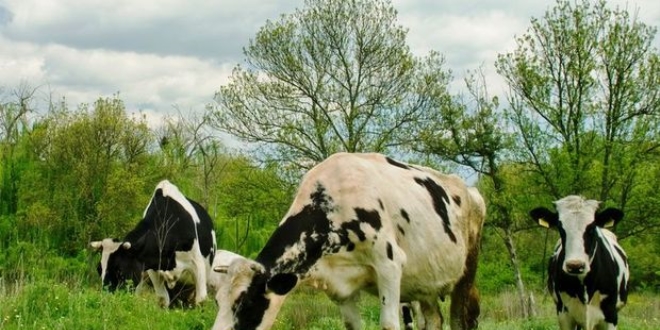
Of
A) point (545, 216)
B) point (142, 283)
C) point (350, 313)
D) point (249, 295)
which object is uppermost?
point (545, 216)

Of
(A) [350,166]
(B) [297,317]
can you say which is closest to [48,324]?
(A) [350,166]

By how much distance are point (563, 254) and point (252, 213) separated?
78.5ft

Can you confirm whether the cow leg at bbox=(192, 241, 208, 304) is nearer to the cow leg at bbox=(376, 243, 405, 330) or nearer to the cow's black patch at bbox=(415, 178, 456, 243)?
the cow's black patch at bbox=(415, 178, 456, 243)

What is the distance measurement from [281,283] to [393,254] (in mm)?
1575

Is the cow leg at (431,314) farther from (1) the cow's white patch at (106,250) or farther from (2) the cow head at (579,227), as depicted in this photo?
(1) the cow's white patch at (106,250)

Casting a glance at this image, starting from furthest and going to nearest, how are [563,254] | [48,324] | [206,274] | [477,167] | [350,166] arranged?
[477,167] → [206,274] → [563,254] → [48,324] → [350,166]

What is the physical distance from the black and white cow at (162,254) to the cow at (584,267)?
7.46 metres

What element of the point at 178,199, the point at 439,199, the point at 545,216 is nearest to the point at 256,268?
the point at 439,199

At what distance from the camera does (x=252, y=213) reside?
111 ft

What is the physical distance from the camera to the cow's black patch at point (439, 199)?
933 centimetres

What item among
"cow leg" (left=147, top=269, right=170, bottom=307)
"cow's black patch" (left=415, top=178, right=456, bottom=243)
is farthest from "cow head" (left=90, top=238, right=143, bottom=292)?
"cow's black patch" (left=415, top=178, right=456, bottom=243)

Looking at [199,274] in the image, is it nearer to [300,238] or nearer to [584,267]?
[584,267]

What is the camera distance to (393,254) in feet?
25.6

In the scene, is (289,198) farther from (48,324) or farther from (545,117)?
(48,324)
